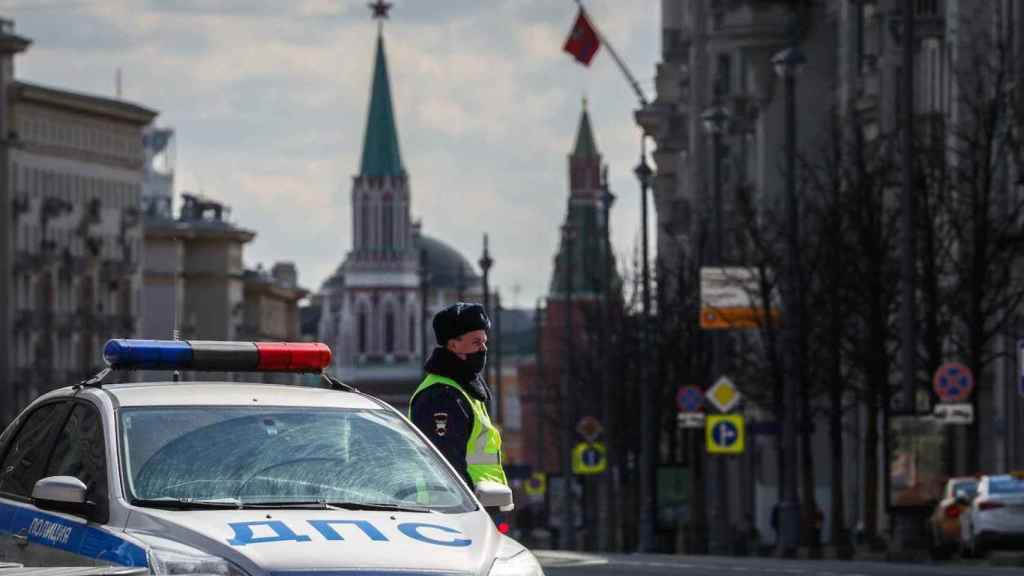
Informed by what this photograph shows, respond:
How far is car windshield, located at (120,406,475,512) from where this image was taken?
13016 mm

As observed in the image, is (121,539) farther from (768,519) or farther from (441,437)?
(768,519)

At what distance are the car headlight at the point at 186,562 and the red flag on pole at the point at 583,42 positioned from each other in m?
82.1

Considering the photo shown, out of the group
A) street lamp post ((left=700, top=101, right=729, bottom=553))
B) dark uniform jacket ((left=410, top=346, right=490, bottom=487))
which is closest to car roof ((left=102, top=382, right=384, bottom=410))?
dark uniform jacket ((left=410, top=346, right=490, bottom=487))

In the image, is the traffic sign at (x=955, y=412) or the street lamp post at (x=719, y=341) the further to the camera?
the street lamp post at (x=719, y=341)

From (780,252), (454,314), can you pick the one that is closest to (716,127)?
(780,252)

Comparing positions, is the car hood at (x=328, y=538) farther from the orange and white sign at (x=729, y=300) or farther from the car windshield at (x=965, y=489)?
the orange and white sign at (x=729, y=300)

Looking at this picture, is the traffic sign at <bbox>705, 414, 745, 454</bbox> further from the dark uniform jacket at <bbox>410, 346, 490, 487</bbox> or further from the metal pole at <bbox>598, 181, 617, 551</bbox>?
the dark uniform jacket at <bbox>410, 346, 490, 487</bbox>

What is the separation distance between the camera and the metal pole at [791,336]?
51.1 m

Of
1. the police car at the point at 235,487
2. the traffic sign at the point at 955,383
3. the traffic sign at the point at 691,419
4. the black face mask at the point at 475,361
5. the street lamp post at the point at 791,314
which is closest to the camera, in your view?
the police car at the point at 235,487

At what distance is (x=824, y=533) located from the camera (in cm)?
7894

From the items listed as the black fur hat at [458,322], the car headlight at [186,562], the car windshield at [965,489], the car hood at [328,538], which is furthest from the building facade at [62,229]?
the car headlight at [186,562]

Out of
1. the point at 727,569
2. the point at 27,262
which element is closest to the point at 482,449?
the point at 727,569

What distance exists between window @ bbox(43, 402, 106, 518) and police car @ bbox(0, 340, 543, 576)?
10 millimetres

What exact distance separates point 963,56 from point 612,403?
1962 centimetres
